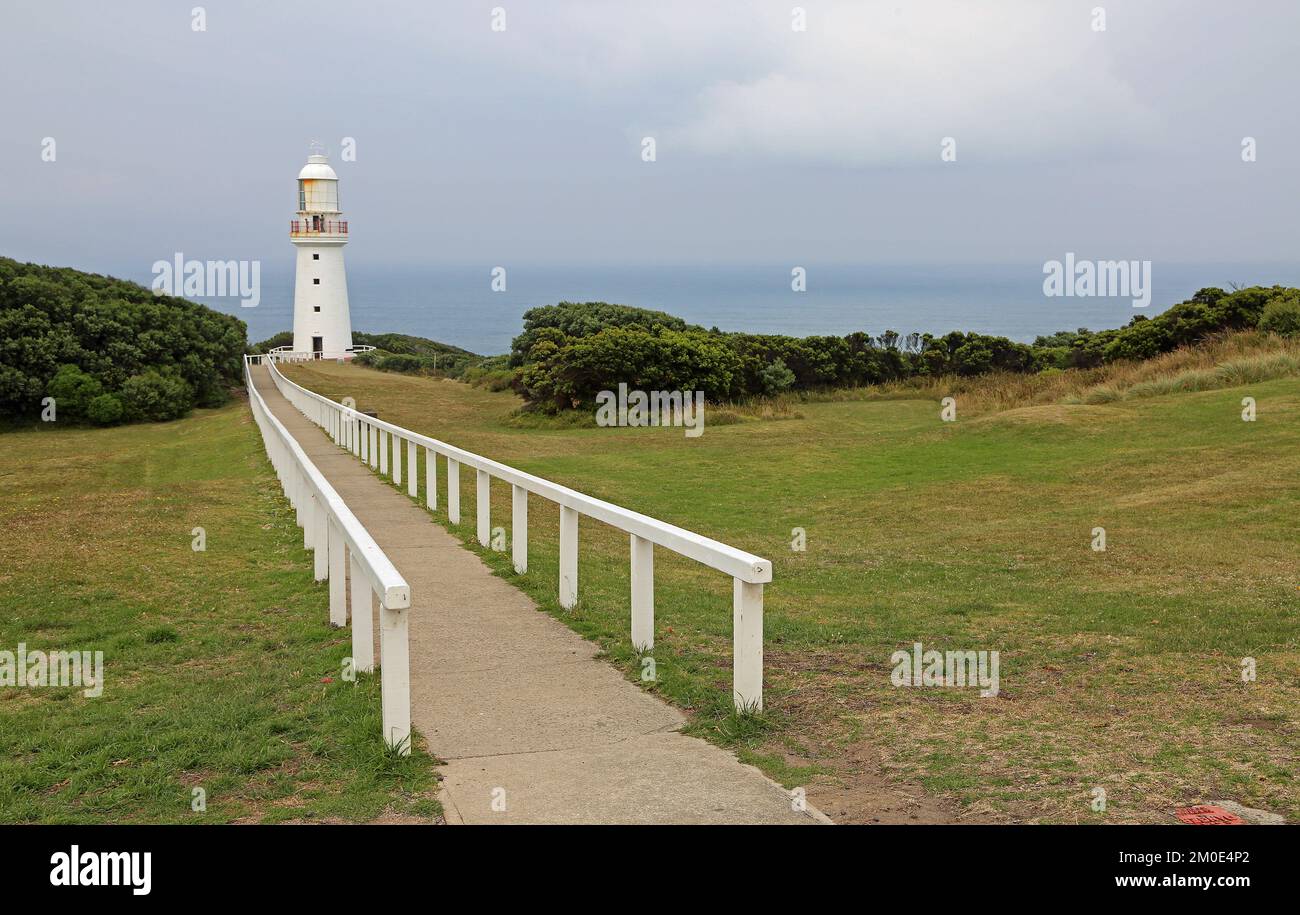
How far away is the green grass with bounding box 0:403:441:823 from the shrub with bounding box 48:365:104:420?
27807 mm

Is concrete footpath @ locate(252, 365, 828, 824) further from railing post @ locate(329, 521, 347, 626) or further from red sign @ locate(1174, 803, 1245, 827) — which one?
red sign @ locate(1174, 803, 1245, 827)

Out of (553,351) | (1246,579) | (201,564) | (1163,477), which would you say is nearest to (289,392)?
(553,351)

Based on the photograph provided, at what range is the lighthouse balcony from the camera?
6381 centimetres

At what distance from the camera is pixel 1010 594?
9.16m

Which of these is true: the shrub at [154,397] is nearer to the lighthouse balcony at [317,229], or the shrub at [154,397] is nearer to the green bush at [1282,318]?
the lighthouse balcony at [317,229]

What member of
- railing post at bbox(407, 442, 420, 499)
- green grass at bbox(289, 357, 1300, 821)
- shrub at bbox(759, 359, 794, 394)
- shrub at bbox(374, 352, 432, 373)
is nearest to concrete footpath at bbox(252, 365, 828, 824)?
green grass at bbox(289, 357, 1300, 821)

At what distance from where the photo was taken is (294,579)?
1055 cm

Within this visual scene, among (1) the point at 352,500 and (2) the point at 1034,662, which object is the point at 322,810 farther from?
(1) the point at 352,500

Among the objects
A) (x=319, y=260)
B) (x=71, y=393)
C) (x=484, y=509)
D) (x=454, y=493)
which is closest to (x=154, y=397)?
(x=71, y=393)

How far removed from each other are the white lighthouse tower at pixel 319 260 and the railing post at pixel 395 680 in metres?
61.3

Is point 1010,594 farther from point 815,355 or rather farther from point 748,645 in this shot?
point 815,355

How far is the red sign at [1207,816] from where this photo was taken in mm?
4281

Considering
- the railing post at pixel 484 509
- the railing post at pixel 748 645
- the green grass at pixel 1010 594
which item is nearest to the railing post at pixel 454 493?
the green grass at pixel 1010 594

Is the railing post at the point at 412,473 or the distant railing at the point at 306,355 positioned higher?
the distant railing at the point at 306,355
